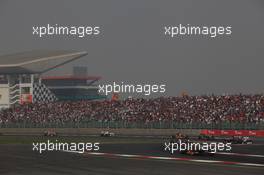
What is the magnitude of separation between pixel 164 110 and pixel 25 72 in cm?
5282

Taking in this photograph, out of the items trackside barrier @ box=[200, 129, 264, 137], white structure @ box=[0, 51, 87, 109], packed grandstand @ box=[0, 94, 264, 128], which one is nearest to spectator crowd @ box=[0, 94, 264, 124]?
packed grandstand @ box=[0, 94, 264, 128]

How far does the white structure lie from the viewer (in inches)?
3816

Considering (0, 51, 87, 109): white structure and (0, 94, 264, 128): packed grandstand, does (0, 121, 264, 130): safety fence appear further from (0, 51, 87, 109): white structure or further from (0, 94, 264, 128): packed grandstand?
(0, 51, 87, 109): white structure

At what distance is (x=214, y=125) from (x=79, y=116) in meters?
17.9

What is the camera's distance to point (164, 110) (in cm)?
5734

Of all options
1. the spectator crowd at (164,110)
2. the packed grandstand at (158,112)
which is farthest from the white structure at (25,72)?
the spectator crowd at (164,110)

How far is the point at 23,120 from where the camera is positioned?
69.7 m

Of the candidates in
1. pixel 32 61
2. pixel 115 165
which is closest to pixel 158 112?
pixel 115 165

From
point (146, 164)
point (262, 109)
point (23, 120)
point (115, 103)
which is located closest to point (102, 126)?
point (115, 103)

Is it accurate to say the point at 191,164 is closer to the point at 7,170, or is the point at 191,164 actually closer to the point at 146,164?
the point at 146,164

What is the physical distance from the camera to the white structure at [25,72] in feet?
318

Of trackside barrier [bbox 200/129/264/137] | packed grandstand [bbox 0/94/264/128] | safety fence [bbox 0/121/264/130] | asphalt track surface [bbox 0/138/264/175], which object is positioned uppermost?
packed grandstand [bbox 0/94/264/128]

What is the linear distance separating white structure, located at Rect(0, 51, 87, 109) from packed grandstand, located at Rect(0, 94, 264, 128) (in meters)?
25.1

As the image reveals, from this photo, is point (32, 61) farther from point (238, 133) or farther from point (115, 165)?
point (115, 165)
